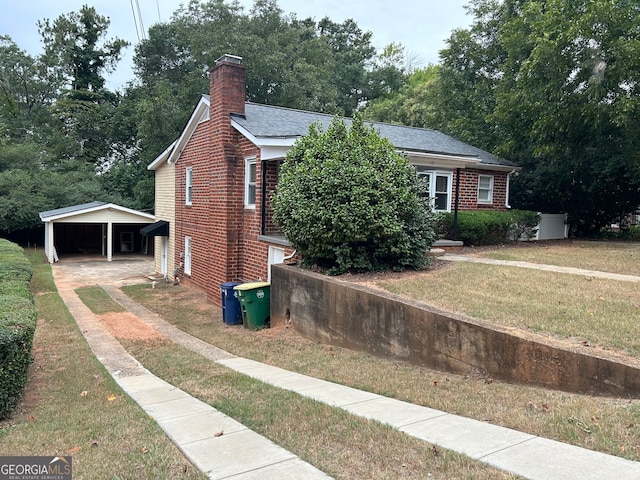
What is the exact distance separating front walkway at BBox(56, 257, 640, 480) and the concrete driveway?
1433 centimetres

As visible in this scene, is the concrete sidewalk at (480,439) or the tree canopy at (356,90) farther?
the tree canopy at (356,90)

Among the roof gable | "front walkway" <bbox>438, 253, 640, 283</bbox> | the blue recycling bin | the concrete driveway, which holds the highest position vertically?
the roof gable

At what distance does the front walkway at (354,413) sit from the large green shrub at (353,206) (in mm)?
3308

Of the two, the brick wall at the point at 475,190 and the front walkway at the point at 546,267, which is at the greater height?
the brick wall at the point at 475,190

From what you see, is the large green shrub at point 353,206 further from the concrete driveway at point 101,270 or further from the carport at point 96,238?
the carport at point 96,238

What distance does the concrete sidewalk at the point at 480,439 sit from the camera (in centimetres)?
309

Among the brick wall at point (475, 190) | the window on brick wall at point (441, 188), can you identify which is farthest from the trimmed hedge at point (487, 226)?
the brick wall at point (475, 190)

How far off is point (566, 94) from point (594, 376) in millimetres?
12133

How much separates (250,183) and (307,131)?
2125mm

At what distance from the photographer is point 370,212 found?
28.9 feet

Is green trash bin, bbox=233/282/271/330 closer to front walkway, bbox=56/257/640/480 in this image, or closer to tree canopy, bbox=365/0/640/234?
front walkway, bbox=56/257/640/480

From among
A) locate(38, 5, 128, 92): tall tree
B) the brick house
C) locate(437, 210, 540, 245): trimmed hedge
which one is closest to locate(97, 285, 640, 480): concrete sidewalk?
the brick house

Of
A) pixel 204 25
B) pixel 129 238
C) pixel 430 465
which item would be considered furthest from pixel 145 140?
pixel 430 465

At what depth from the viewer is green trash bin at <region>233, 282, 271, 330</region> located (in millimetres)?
10703
